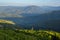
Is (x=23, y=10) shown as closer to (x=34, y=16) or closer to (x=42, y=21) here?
(x=34, y=16)

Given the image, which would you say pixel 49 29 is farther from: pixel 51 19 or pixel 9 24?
pixel 9 24

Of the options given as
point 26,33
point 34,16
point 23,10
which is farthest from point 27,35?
point 23,10

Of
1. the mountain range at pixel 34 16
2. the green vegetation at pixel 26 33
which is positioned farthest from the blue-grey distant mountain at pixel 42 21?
the green vegetation at pixel 26 33

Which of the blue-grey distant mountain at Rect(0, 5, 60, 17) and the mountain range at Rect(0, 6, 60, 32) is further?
the blue-grey distant mountain at Rect(0, 5, 60, 17)

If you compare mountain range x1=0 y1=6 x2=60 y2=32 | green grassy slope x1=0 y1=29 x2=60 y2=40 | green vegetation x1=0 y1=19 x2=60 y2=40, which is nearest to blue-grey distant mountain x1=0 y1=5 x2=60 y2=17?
mountain range x1=0 y1=6 x2=60 y2=32

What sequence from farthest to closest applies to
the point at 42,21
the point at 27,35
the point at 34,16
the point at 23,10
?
the point at 23,10
the point at 34,16
the point at 42,21
the point at 27,35

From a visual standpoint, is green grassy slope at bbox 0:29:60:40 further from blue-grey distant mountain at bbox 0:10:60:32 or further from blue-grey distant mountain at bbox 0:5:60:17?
blue-grey distant mountain at bbox 0:5:60:17

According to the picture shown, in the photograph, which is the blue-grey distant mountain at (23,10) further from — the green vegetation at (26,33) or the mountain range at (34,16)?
the green vegetation at (26,33)

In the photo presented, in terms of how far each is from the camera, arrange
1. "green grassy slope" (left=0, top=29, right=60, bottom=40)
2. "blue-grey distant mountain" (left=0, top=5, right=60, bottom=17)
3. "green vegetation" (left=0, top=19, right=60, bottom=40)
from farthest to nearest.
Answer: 1. "blue-grey distant mountain" (left=0, top=5, right=60, bottom=17)
2. "green vegetation" (left=0, top=19, right=60, bottom=40)
3. "green grassy slope" (left=0, top=29, right=60, bottom=40)
